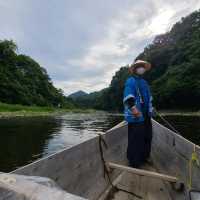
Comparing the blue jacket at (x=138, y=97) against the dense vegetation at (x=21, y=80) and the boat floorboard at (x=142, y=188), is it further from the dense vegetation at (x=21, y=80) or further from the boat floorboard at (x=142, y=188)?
the dense vegetation at (x=21, y=80)

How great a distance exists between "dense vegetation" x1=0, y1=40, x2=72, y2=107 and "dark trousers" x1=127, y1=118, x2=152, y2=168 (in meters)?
69.5

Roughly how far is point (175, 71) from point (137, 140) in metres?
84.0

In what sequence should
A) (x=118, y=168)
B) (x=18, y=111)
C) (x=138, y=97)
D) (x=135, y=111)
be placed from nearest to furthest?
(x=118, y=168), (x=135, y=111), (x=138, y=97), (x=18, y=111)

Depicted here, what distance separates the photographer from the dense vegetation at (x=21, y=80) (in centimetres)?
7512

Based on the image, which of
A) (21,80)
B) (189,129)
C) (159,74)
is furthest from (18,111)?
(159,74)

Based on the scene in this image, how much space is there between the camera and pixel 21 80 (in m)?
89.4

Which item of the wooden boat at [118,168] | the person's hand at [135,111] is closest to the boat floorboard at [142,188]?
the wooden boat at [118,168]

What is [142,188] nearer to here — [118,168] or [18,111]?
[118,168]

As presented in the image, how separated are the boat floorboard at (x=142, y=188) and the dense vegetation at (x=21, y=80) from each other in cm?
6948

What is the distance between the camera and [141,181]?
5.57m

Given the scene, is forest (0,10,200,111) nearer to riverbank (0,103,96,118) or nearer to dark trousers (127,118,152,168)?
riverbank (0,103,96,118)

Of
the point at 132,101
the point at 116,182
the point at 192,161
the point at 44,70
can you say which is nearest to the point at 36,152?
the point at 116,182

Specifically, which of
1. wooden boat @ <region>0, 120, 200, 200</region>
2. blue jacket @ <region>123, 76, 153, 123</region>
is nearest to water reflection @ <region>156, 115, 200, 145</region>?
wooden boat @ <region>0, 120, 200, 200</region>

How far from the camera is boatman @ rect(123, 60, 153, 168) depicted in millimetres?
5125
